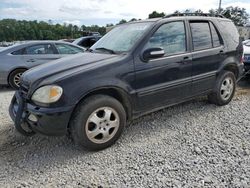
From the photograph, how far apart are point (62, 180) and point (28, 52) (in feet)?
18.3

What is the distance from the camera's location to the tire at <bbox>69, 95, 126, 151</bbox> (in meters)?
3.40

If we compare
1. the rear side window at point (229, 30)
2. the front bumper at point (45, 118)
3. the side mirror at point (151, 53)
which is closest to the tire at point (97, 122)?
the front bumper at point (45, 118)

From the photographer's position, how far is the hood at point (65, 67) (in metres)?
3.44

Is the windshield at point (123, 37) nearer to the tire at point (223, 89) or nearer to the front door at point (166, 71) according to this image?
the front door at point (166, 71)

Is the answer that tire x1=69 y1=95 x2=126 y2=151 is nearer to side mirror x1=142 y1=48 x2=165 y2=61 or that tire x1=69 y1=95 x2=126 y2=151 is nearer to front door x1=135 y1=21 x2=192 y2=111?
front door x1=135 y1=21 x2=192 y2=111

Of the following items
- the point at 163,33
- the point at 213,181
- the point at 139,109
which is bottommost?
the point at 213,181

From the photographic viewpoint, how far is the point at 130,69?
3.72m

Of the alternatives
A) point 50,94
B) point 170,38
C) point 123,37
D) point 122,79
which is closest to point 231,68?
point 170,38

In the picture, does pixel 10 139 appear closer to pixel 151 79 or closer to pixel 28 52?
pixel 151 79

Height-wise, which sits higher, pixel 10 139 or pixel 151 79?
pixel 151 79

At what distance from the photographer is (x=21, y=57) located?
7.57 m

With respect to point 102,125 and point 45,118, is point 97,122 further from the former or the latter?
point 45,118

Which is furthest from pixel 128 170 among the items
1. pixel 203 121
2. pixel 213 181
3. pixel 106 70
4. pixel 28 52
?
pixel 28 52

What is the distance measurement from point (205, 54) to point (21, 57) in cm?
520
